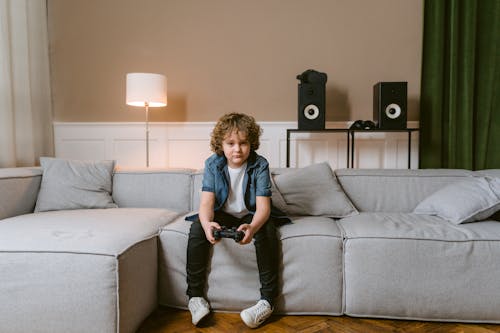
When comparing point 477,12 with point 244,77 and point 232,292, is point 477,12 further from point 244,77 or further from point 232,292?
point 232,292

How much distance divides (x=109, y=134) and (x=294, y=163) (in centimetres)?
155

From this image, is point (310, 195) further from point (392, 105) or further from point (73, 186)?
point (73, 186)

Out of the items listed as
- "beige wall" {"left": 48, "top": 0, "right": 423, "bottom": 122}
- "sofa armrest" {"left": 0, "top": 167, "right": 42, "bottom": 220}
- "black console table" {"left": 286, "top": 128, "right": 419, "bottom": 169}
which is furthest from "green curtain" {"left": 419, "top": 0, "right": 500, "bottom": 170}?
"sofa armrest" {"left": 0, "top": 167, "right": 42, "bottom": 220}

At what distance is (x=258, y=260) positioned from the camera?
1509mm

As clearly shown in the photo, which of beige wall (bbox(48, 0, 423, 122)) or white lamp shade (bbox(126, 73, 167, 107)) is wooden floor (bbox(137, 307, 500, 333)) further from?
beige wall (bbox(48, 0, 423, 122))

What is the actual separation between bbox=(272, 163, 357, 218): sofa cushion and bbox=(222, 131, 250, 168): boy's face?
1.32 ft

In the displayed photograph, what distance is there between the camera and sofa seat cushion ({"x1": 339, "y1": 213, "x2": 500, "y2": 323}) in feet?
4.82

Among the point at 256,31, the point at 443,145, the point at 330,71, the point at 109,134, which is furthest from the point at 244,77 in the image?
the point at 443,145

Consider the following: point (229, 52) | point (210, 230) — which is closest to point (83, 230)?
point (210, 230)

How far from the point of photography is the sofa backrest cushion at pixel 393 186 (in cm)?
209

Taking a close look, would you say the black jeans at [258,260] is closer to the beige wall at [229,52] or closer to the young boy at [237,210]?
the young boy at [237,210]

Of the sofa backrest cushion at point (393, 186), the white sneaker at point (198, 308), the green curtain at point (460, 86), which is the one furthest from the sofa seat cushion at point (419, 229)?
the green curtain at point (460, 86)

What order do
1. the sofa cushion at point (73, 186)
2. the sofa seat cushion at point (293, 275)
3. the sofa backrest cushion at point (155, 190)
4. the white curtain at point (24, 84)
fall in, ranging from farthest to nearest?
the white curtain at point (24, 84)
the sofa backrest cushion at point (155, 190)
the sofa cushion at point (73, 186)
the sofa seat cushion at point (293, 275)

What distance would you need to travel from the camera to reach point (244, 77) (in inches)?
115
